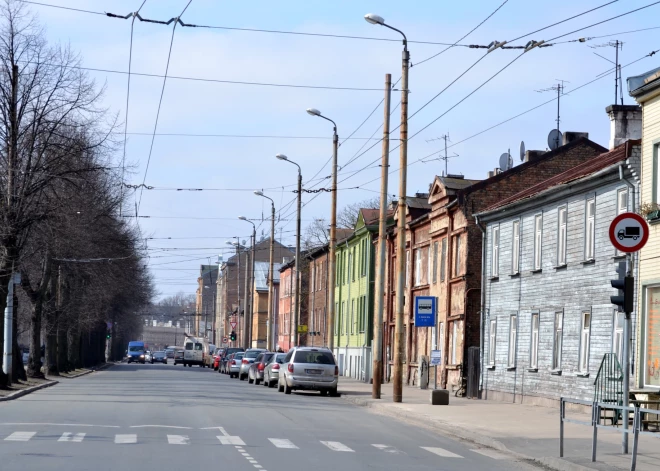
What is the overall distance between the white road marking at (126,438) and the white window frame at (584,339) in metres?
14.3

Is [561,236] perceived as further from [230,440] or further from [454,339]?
[230,440]

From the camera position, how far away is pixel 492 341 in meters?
36.6

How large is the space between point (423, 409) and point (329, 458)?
45.3ft

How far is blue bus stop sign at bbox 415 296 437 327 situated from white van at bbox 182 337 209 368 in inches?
2932

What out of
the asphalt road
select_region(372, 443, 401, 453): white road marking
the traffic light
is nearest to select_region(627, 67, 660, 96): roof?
the asphalt road

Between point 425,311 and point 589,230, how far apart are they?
206 inches

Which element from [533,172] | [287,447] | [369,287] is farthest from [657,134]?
[369,287]

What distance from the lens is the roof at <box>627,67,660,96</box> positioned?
2348cm

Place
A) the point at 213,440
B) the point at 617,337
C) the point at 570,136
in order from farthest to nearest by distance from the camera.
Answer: the point at 570,136
the point at 617,337
the point at 213,440

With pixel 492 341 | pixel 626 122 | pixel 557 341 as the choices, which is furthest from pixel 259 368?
pixel 626 122

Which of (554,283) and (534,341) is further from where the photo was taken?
(534,341)

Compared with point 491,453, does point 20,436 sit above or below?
above

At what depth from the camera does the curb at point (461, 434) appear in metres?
15.4

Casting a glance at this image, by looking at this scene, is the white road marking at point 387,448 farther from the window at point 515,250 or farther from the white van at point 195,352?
the white van at point 195,352
